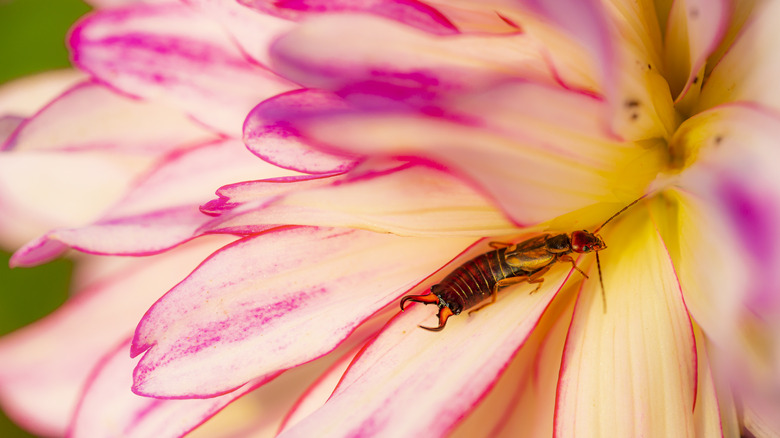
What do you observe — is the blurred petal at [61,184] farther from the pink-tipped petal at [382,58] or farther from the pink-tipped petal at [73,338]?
the pink-tipped petal at [382,58]

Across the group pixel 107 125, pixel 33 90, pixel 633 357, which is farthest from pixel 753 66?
pixel 33 90

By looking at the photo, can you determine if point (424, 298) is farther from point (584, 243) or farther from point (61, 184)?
point (61, 184)

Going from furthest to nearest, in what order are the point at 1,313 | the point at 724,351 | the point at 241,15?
the point at 1,313 → the point at 241,15 → the point at 724,351

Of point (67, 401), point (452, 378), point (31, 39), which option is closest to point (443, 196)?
point (452, 378)

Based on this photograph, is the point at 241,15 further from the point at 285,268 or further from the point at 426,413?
the point at 426,413

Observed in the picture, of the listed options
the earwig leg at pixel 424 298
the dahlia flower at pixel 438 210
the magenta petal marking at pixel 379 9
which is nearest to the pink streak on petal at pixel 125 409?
the dahlia flower at pixel 438 210

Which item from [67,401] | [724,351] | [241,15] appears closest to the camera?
[724,351]
